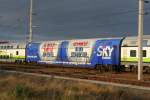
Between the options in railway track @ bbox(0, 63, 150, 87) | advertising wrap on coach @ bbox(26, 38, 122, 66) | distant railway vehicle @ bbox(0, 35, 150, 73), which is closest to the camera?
railway track @ bbox(0, 63, 150, 87)

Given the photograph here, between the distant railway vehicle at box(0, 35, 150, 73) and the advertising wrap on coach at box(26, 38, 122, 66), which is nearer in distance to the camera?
the distant railway vehicle at box(0, 35, 150, 73)

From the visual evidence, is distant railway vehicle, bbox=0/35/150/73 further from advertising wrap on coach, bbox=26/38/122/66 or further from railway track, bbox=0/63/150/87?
railway track, bbox=0/63/150/87

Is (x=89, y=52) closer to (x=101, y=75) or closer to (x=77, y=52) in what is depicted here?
(x=77, y=52)

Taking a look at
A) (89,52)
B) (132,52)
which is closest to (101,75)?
(132,52)

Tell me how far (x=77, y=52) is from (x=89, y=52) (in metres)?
2.84

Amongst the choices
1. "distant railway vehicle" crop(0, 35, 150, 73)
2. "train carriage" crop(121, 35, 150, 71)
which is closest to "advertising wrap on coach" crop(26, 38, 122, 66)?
"distant railway vehicle" crop(0, 35, 150, 73)

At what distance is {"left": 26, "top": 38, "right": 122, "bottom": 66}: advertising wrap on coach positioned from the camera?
45.7 meters

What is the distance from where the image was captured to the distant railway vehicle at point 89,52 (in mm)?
43000

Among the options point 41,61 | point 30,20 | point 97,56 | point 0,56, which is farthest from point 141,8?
point 0,56

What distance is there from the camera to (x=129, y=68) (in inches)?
1724

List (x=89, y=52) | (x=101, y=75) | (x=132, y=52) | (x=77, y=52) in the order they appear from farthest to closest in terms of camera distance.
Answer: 1. (x=77, y=52)
2. (x=89, y=52)
3. (x=132, y=52)
4. (x=101, y=75)

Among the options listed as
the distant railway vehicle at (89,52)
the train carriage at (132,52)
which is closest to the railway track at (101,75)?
the train carriage at (132,52)

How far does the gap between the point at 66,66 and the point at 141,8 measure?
22610 mm

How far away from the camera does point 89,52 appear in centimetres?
4969
